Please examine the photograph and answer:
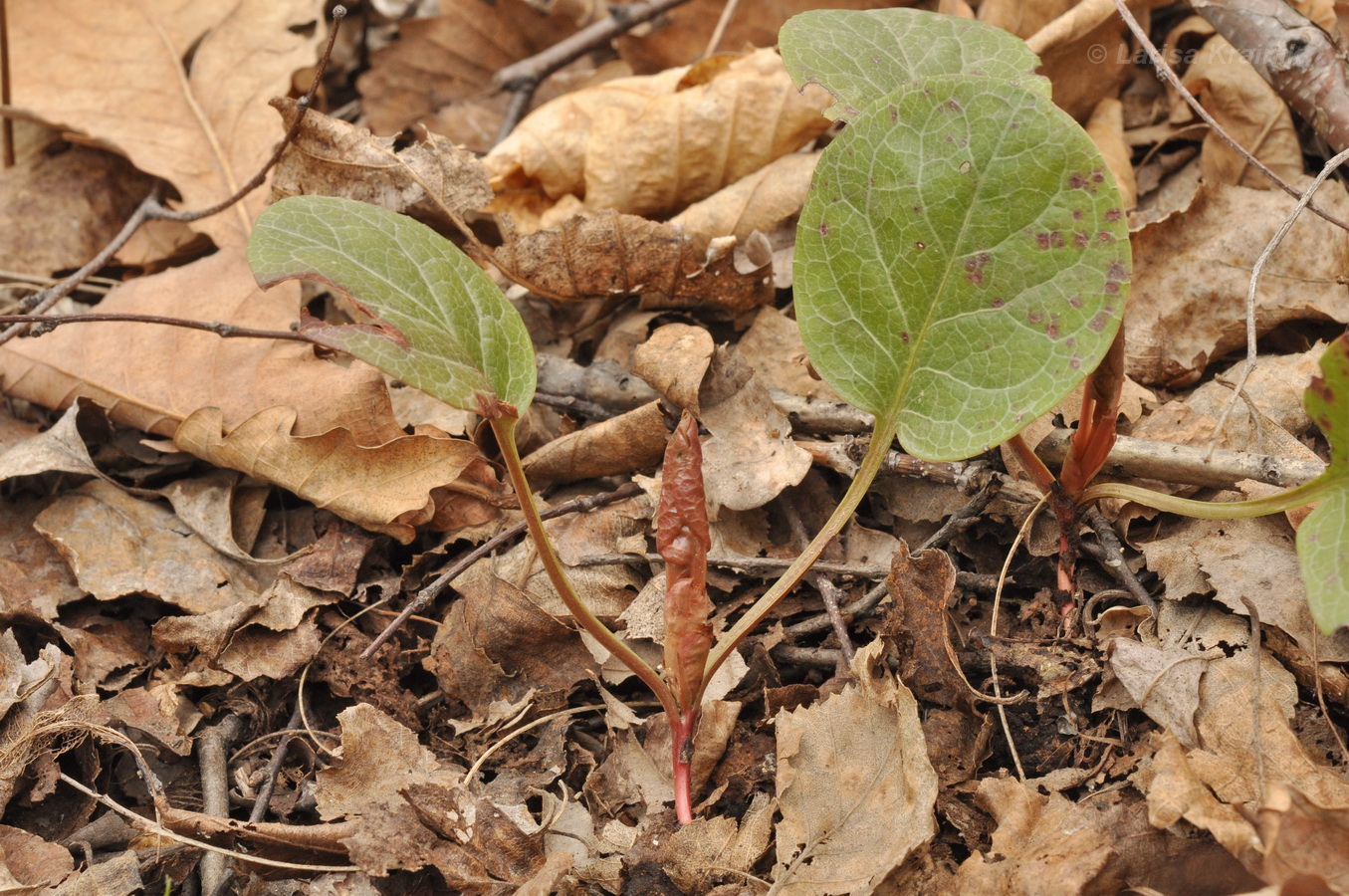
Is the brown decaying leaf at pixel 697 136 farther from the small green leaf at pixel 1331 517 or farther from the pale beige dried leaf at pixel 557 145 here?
the small green leaf at pixel 1331 517

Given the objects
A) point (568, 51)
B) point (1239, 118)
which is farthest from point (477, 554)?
point (1239, 118)

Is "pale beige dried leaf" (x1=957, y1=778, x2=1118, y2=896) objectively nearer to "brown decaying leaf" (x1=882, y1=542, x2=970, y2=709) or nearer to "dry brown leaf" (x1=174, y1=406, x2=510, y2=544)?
"brown decaying leaf" (x1=882, y1=542, x2=970, y2=709)

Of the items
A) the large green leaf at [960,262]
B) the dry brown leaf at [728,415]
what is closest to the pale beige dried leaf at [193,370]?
the dry brown leaf at [728,415]

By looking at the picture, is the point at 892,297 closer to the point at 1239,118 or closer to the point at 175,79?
the point at 1239,118

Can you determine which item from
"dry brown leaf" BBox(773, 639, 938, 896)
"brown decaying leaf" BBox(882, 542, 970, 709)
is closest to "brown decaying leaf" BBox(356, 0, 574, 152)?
"brown decaying leaf" BBox(882, 542, 970, 709)

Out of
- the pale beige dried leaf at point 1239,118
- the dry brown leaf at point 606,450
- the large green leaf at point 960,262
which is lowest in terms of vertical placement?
the dry brown leaf at point 606,450
